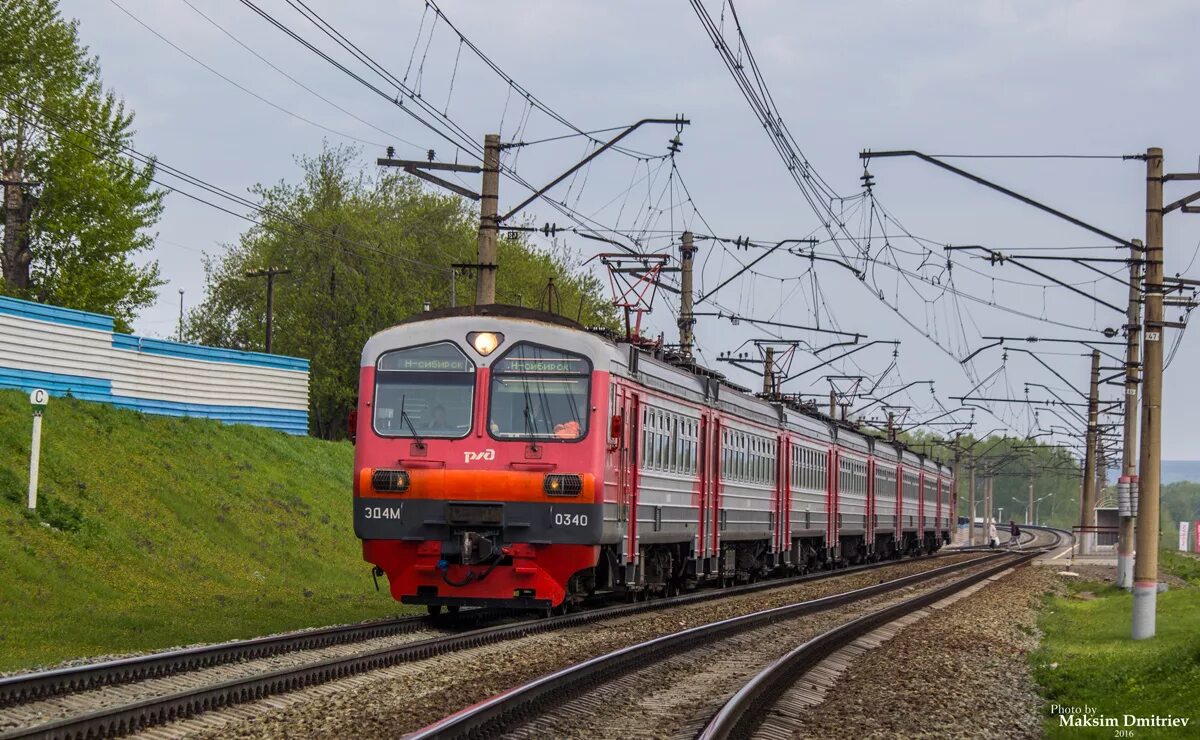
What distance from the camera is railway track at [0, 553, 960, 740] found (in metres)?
9.63

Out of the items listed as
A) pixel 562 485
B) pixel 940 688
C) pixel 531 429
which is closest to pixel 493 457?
pixel 531 429

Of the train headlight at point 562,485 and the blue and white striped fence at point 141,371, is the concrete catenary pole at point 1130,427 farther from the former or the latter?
the blue and white striped fence at point 141,371

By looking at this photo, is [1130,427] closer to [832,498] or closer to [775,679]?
[832,498]

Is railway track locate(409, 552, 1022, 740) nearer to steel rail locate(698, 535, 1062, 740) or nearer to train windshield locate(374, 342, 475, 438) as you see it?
steel rail locate(698, 535, 1062, 740)

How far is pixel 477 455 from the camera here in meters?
17.5

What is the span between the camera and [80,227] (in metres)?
46.1

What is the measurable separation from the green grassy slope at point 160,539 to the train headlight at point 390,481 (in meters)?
1.88

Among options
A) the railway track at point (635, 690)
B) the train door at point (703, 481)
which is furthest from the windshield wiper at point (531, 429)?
the train door at point (703, 481)

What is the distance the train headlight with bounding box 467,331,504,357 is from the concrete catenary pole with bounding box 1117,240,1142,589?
8.25 metres

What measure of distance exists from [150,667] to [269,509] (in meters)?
17.7

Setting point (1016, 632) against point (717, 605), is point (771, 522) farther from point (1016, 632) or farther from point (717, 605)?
point (1016, 632)

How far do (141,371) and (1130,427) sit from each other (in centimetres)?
1869

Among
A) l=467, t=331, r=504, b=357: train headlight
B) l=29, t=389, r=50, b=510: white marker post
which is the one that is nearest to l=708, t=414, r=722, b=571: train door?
l=467, t=331, r=504, b=357: train headlight

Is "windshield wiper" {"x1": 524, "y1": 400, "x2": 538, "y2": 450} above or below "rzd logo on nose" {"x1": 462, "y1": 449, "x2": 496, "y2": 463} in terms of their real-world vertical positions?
above
